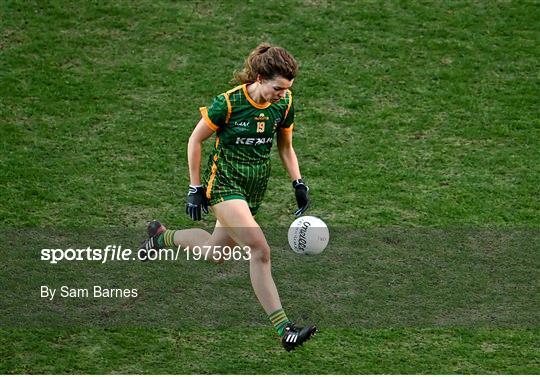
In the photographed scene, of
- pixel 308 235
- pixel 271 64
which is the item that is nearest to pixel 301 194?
pixel 308 235

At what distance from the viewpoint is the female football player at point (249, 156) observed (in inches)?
328

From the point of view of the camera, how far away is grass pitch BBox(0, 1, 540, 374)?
894 centimetres

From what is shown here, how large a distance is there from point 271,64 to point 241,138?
2.16 ft

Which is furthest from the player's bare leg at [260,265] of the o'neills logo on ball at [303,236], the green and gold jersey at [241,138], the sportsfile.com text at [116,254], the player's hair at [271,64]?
the sportsfile.com text at [116,254]

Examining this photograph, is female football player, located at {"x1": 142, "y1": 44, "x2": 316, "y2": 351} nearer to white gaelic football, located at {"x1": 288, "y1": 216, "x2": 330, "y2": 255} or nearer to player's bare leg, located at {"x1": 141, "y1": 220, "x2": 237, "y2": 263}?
player's bare leg, located at {"x1": 141, "y1": 220, "x2": 237, "y2": 263}

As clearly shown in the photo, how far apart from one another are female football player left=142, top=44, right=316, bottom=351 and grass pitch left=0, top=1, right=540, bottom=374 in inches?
27.7

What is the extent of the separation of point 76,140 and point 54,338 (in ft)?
11.4

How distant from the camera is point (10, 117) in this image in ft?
40.3

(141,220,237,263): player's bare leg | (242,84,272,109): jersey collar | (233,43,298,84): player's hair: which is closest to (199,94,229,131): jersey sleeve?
(242,84,272,109): jersey collar

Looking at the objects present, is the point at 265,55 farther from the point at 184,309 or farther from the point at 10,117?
the point at 10,117

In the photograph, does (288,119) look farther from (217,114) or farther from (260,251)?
(260,251)

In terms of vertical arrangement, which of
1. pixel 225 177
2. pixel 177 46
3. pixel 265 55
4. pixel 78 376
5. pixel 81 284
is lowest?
pixel 78 376

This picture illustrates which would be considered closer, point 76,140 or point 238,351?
point 238,351

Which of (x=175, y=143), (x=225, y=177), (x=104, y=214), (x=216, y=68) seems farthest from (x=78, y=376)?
(x=216, y=68)
